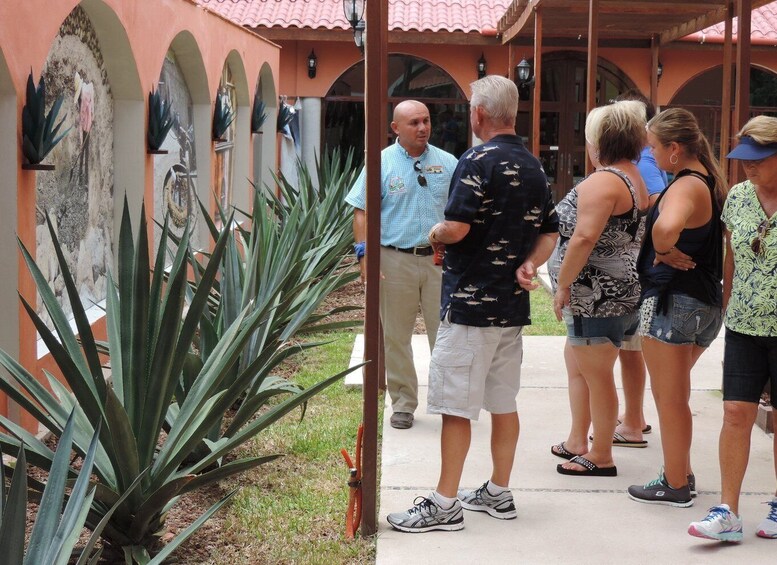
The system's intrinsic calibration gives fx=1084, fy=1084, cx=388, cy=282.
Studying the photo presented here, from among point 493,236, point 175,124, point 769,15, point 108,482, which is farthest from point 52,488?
point 769,15

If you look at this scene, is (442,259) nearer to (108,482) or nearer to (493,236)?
(493,236)

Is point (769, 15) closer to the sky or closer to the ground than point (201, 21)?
closer to the sky

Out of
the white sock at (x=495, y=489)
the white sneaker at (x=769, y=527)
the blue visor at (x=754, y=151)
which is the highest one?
the blue visor at (x=754, y=151)

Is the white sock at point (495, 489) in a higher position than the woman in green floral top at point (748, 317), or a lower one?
lower

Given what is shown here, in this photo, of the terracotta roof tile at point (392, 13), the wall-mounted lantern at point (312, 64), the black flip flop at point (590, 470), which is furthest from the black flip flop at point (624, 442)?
the wall-mounted lantern at point (312, 64)

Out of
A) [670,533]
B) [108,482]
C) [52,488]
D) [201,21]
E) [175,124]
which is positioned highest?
[201,21]

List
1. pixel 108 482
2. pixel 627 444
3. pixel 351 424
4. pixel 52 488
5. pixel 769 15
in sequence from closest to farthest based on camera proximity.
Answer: pixel 52 488 → pixel 108 482 → pixel 627 444 → pixel 351 424 → pixel 769 15

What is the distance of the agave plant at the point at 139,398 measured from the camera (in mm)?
3596

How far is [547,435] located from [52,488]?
3.37m

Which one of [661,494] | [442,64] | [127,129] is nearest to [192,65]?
[127,129]

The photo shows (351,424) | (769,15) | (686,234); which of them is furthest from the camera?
(769,15)

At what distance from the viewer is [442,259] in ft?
13.5

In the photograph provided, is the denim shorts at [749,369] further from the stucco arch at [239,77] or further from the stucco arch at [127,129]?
the stucco arch at [239,77]

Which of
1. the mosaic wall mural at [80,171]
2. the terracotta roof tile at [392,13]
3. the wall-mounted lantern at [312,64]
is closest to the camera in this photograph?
the mosaic wall mural at [80,171]
